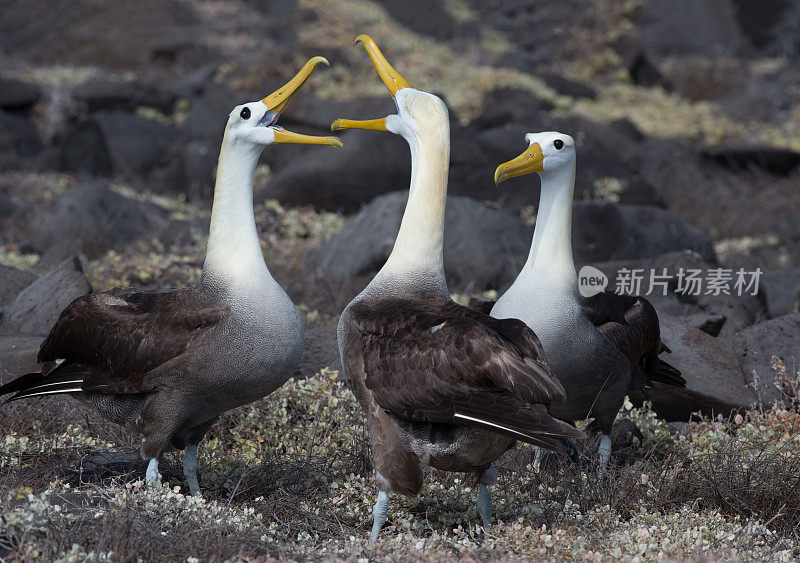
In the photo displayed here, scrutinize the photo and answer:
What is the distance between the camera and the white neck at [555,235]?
4570 mm

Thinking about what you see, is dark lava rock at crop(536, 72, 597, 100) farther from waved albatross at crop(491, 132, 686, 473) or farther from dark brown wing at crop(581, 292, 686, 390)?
waved albatross at crop(491, 132, 686, 473)

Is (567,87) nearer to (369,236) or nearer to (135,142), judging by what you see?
(135,142)

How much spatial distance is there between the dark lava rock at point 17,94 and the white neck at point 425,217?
51.0ft

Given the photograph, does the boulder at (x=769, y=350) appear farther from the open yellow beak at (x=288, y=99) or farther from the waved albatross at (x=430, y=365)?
the open yellow beak at (x=288, y=99)

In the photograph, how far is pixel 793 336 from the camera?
5883mm

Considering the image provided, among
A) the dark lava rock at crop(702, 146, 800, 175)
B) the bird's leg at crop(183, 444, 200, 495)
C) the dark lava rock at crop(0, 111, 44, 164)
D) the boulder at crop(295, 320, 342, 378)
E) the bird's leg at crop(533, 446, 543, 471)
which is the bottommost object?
the dark lava rock at crop(702, 146, 800, 175)

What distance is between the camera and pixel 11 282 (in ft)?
21.5

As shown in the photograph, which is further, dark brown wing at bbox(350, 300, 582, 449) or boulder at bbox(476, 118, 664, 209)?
boulder at bbox(476, 118, 664, 209)

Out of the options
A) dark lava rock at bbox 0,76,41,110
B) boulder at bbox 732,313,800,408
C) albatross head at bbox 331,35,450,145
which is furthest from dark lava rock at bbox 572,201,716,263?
dark lava rock at bbox 0,76,41,110

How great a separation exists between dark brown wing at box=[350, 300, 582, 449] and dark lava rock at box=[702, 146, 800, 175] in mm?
12615

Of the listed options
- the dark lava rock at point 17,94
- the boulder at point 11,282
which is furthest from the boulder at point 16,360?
Answer: the dark lava rock at point 17,94

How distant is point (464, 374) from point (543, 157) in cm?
179

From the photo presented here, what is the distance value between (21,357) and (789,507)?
4.11m

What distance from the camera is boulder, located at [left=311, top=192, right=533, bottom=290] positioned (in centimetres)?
801
